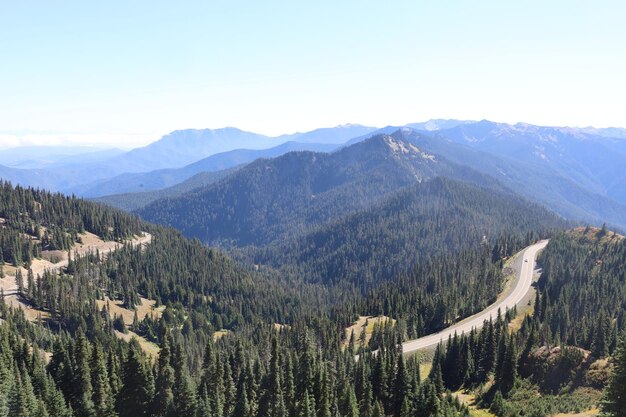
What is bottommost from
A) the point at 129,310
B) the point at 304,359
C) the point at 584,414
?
the point at 129,310

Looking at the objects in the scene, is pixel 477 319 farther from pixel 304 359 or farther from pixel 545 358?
pixel 304 359

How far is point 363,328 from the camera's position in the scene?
164m

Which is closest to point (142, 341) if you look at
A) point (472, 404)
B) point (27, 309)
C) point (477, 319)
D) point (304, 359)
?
point (27, 309)

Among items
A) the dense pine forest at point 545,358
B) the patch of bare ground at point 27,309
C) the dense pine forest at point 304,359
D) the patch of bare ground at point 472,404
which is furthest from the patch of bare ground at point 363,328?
the patch of bare ground at point 27,309

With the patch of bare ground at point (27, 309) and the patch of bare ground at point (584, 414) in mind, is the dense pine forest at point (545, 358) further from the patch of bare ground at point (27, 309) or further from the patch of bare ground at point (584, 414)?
the patch of bare ground at point (27, 309)

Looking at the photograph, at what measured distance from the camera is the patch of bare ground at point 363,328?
154 metres

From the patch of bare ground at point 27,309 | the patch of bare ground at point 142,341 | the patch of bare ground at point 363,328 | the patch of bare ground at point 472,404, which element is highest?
the patch of bare ground at point 27,309

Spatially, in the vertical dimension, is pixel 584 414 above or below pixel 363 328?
above

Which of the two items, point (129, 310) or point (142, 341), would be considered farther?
point (129, 310)

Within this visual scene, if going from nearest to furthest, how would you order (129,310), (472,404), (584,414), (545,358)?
(584,414), (472,404), (545,358), (129,310)

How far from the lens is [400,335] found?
140m

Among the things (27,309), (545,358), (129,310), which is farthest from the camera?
(129,310)

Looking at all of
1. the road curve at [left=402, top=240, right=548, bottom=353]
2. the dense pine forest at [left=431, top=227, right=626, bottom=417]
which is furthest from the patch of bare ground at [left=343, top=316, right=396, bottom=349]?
the dense pine forest at [left=431, top=227, right=626, bottom=417]

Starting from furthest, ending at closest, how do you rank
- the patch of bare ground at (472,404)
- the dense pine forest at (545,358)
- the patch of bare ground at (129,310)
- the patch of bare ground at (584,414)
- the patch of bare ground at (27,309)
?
the patch of bare ground at (129,310) → the patch of bare ground at (27,309) → the patch of bare ground at (472,404) → the dense pine forest at (545,358) → the patch of bare ground at (584,414)
